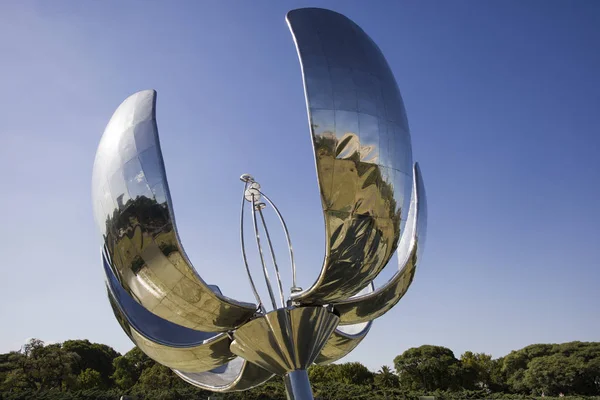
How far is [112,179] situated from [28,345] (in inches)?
1334

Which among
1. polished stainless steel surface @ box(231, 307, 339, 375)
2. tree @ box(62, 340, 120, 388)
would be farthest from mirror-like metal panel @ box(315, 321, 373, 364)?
tree @ box(62, 340, 120, 388)

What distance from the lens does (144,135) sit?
287 inches

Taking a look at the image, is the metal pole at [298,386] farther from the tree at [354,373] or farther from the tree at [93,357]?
the tree at [93,357]

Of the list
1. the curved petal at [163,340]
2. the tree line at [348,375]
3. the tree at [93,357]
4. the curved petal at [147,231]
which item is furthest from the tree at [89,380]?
the curved petal at [147,231]

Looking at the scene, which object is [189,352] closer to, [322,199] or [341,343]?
[341,343]

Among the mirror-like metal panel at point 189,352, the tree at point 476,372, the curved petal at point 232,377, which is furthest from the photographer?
the tree at point 476,372

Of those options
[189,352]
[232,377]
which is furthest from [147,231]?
[232,377]

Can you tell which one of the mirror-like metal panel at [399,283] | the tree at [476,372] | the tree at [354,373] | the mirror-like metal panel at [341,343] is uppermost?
the mirror-like metal panel at [399,283]

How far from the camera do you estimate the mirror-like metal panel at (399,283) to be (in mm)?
8875

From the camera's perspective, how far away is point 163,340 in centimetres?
916

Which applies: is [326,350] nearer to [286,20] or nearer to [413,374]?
[286,20]

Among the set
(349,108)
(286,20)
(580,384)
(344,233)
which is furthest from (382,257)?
(580,384)

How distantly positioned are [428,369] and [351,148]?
1765 inches

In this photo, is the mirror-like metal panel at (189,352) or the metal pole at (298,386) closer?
the metal pole at (298,386)
